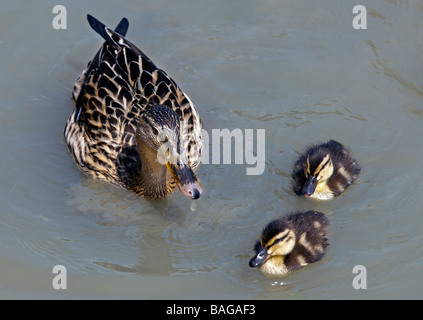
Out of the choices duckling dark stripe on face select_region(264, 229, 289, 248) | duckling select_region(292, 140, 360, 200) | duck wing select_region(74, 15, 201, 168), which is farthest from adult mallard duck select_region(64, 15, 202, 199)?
duckling dark stripe on face select_region(264, 229, 289, 248)

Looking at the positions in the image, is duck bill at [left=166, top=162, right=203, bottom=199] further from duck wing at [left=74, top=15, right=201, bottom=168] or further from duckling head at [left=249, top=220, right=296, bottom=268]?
duck wing at [left=74, top=15, right=201, bottom=168]

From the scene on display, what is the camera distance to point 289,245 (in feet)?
14.1

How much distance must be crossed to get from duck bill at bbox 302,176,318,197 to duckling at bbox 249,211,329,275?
0.27 m

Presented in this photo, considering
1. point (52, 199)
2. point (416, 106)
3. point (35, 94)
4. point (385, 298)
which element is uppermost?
point (35, 94)

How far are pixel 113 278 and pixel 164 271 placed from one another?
1.02 ft

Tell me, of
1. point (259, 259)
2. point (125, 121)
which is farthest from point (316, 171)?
point (125, 121)

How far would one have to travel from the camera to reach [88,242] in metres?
4.48

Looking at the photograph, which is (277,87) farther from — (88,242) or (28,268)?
(28,268)

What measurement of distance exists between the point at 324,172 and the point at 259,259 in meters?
0.90

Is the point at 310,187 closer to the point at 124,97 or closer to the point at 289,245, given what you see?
the point at 289,245

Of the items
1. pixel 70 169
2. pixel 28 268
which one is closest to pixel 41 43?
pixel 70 169

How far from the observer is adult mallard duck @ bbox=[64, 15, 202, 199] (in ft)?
15.9

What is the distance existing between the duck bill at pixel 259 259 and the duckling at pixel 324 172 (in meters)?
0.65

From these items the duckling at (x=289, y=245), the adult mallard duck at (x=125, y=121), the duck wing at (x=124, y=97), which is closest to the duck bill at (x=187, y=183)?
the adult mallard duck at (x=125, y=121)
